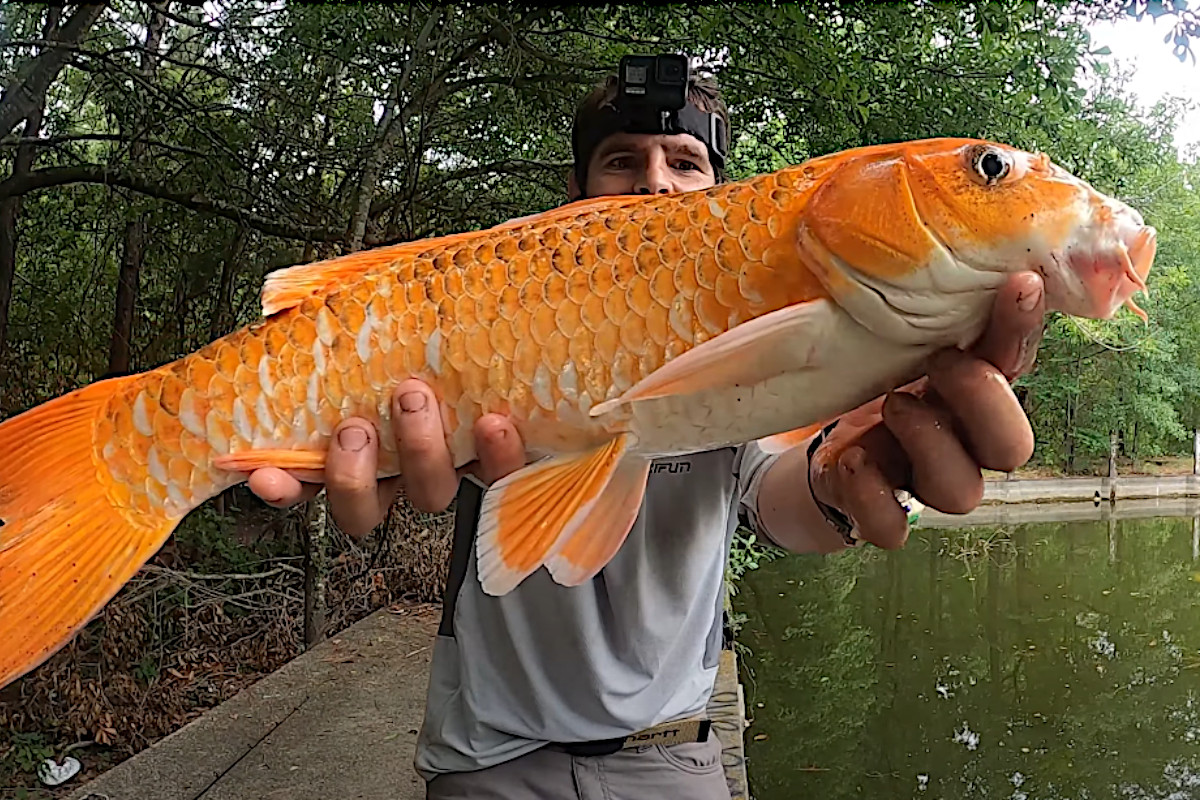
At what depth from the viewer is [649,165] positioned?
1948mm

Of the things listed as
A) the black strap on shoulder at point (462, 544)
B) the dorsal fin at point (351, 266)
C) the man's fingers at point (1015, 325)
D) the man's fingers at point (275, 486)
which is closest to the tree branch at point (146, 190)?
the black strap on shoulder at point (462, 544)

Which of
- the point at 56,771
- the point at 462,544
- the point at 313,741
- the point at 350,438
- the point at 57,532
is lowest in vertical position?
the point at 56,771

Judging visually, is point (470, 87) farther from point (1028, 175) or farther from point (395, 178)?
point (1028, 175)

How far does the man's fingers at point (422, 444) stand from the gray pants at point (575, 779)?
0.54 m

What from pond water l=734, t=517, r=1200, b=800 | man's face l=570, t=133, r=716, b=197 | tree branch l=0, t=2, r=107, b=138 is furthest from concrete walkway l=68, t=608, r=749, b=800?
pond water l=734, t=517, r=1200, b=800

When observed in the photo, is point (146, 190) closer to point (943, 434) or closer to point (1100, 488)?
point (943, 434)

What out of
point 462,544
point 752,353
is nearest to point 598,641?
point 462,544

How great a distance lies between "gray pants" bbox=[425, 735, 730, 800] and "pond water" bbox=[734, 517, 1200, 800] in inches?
211

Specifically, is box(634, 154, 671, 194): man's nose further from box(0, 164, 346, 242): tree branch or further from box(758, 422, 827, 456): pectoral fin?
box(0, 164, 346, 242): tree branch

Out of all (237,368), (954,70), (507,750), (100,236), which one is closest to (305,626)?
(100,236)

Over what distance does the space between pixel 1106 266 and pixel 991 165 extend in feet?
0.53

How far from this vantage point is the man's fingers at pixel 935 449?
1187 mm

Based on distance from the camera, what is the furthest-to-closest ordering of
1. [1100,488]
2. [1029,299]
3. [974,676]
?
1. [1100,488]
2. [974,676]
3. [1029,299]

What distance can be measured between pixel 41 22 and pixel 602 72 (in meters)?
2.50
